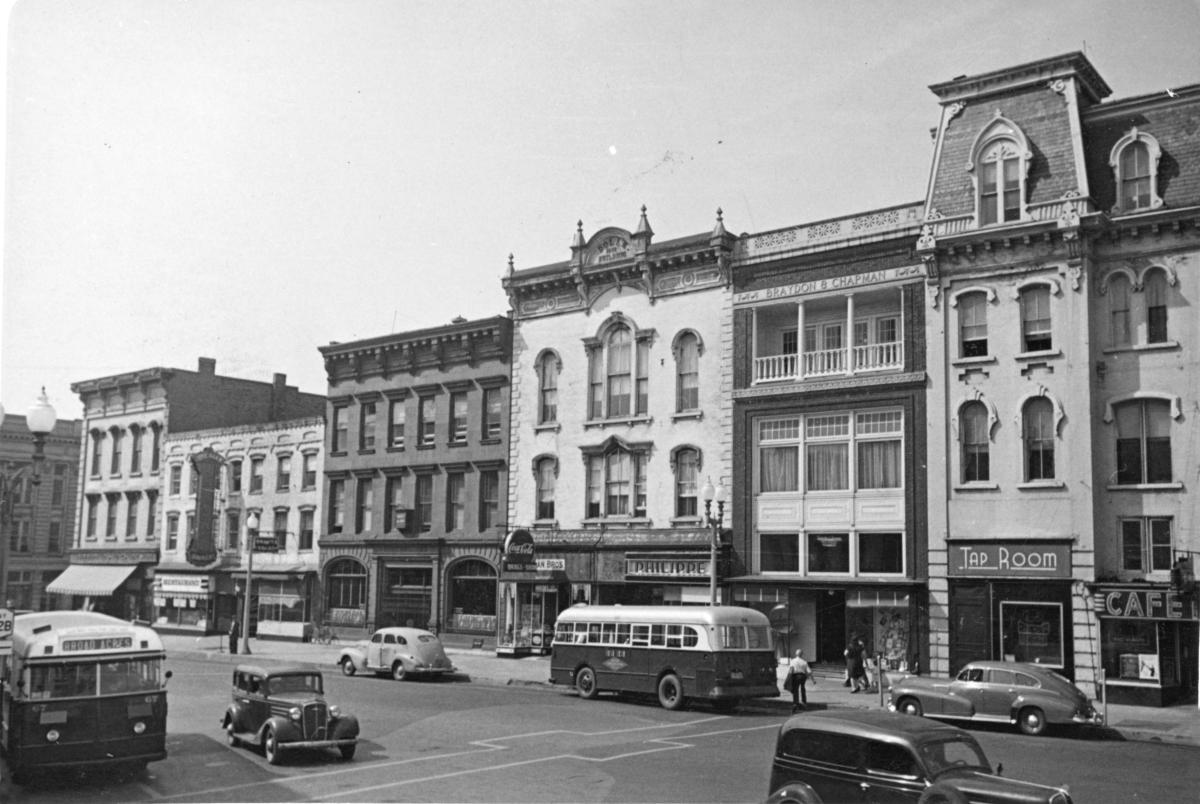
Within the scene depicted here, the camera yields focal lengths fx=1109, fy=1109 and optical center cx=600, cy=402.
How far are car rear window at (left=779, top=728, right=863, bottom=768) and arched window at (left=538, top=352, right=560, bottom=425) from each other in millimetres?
30199

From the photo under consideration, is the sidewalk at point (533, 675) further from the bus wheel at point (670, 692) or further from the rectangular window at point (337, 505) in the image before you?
the rectangular window at point (337, 505)

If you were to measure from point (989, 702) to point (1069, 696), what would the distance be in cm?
175

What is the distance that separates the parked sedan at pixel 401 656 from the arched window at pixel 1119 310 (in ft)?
72.1

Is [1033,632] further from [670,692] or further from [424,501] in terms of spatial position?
[424,501]

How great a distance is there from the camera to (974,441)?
1307 inches

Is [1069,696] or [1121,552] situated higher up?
[1121,552]

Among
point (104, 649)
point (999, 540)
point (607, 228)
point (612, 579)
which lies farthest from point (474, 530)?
point (104, 649)

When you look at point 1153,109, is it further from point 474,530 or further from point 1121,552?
point 474,530

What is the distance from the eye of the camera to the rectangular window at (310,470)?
5262 centimetres

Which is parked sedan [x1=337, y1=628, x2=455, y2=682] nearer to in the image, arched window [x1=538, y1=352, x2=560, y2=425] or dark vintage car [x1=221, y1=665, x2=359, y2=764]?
arched window [x1=538, y1=352, x2=560, y2=425]

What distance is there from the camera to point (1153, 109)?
102 feet

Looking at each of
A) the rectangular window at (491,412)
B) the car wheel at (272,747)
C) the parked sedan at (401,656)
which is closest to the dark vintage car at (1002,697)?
the car wheel at (272,747)

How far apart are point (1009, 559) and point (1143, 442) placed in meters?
4.81

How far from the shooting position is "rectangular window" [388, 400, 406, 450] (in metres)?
49.4
